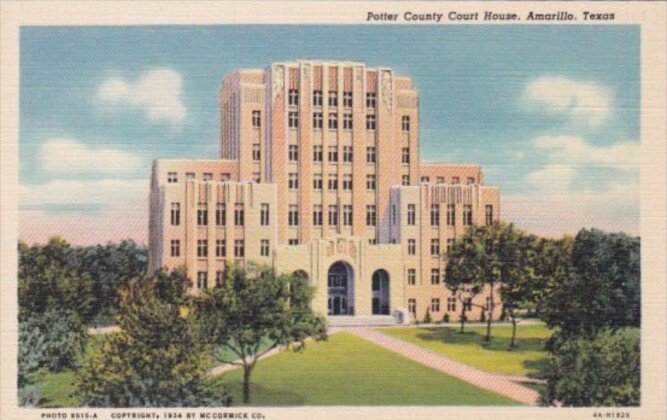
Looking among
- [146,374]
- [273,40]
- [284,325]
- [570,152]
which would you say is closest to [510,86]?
[570,152]

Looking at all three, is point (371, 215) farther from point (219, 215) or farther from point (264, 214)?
point (219, 215)

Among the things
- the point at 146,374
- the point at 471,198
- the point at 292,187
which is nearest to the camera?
the point at 146,374

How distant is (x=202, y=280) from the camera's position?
362 inches

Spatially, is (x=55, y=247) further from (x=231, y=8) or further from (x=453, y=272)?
(x=453, y=272)

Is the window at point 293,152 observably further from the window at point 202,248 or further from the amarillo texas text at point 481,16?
the amarillo texas text at point 481,16

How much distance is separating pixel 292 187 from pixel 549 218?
113 inches

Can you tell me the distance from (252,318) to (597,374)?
3.36 m

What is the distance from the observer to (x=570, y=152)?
8828 millimetres

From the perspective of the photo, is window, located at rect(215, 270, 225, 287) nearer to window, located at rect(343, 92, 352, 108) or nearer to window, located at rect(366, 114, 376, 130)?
window, located at rect(343, 92, 352, 108)

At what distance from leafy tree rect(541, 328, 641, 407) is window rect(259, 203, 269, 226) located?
10.8 ft

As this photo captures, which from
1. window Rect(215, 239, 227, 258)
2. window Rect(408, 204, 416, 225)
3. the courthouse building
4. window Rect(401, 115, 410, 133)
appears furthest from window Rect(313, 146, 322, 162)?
window Rect(215, 239, 227, 258)

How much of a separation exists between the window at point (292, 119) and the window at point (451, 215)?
200 cm

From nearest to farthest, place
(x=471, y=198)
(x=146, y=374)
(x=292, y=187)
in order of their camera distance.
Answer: (x=146, y=374), (x=471, y=198), (x=292, y=187)

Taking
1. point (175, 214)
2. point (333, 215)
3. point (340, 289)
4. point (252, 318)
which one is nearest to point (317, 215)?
point (333, 215)
